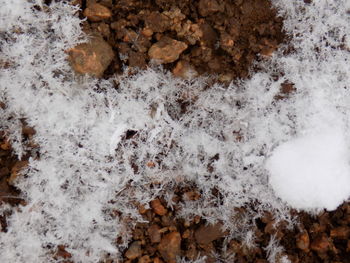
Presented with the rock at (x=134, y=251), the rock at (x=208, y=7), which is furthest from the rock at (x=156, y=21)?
the rock at (x=134, y=251)

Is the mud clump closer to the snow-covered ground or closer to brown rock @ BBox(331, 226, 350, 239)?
the snow-covered ground

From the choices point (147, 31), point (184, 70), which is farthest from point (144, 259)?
point (147, 31)

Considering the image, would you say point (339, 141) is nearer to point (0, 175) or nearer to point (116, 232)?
point (116, 232)

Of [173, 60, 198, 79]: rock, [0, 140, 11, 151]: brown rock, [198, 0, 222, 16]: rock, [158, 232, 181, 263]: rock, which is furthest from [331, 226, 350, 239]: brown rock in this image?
[0, 140, 11, 151]: brown rock

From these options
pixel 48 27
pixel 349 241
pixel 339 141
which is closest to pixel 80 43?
pixel 48 27

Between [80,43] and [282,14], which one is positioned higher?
[282,14]

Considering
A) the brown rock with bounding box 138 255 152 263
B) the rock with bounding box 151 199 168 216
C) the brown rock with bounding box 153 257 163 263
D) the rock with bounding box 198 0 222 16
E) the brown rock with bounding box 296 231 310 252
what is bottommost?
the brown rock with bounding box 138 255 152 263

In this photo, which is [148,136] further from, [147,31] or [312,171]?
[312,171]
